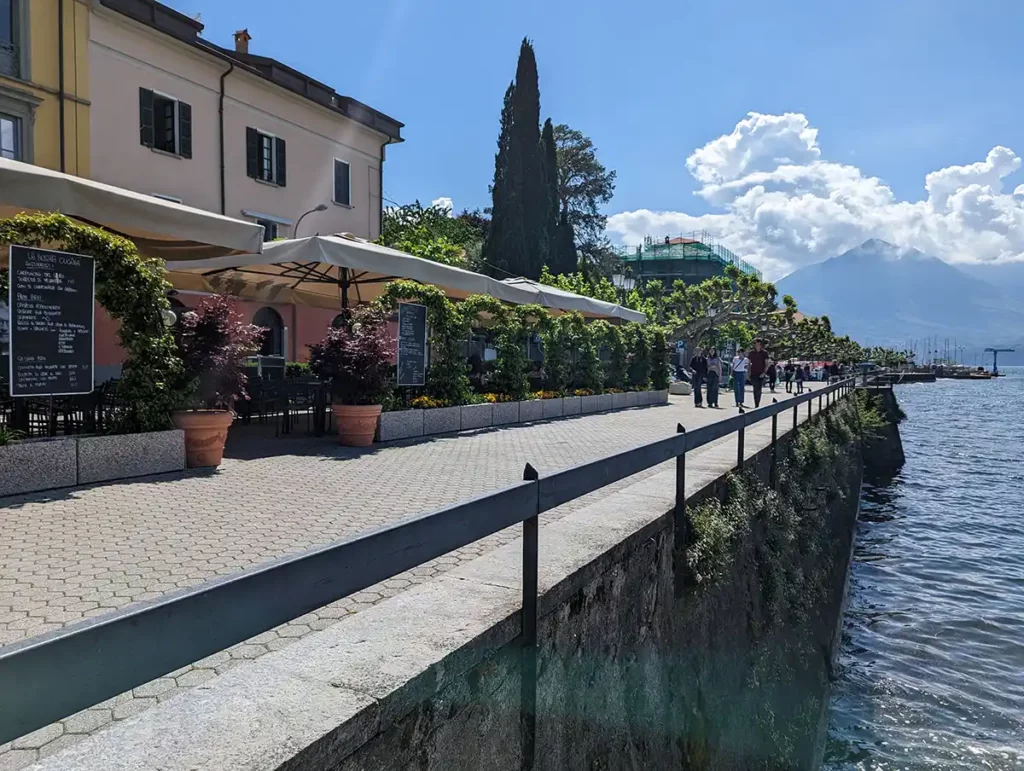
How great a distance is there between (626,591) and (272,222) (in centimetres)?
2207

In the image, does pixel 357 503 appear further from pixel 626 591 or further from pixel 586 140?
pixel 586 140

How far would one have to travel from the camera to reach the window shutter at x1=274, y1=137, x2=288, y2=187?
23891 mm

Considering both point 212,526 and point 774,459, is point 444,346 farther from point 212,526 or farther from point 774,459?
point 212,526

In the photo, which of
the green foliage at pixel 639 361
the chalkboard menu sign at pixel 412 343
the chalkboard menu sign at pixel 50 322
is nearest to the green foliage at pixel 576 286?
the green foliage at pixel 639 361

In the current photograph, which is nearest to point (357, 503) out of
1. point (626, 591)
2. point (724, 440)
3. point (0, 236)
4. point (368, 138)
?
point (626, 591)

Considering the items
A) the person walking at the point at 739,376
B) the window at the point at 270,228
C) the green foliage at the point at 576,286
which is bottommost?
the person walking at the point at 739,376

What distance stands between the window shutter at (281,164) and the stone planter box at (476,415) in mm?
15343

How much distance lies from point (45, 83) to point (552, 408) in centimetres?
1414

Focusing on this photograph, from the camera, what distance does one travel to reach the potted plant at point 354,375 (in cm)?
948

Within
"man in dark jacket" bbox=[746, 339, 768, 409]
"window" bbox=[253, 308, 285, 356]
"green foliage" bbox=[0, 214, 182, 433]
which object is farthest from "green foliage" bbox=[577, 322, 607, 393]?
"window" bbox=[253, 308, 285, 356]

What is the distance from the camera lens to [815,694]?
26.8ft

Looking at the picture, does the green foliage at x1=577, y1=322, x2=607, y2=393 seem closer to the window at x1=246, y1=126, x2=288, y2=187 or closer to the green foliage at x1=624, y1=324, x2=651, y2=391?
the green foliage at x1=624, y1=324, x2=651, y2=391

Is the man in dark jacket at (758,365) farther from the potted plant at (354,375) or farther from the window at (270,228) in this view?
the window at (270,228)

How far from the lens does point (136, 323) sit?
7.04 meters
